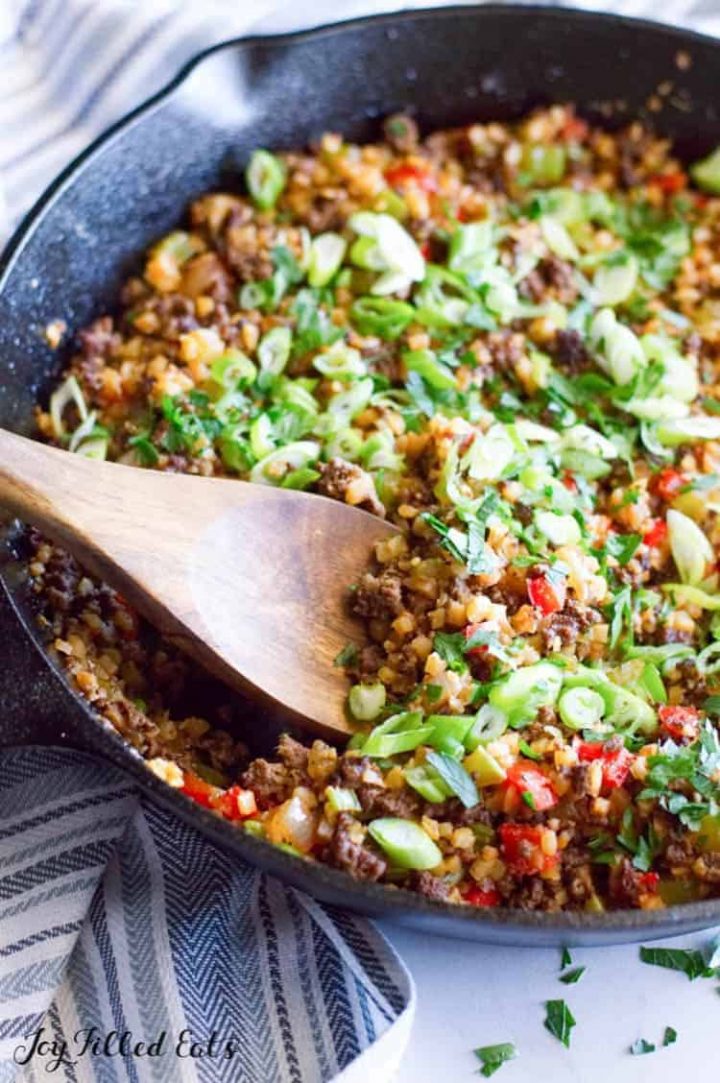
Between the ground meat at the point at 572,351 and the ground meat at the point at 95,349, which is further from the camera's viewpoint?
the ground meat at the point at 572,351

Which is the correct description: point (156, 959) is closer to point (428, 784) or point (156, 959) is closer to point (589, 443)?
point (428, 784)

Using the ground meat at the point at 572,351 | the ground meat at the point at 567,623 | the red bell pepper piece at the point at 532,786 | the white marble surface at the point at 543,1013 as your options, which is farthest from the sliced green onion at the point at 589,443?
the white marble surface at the point at 543,1013

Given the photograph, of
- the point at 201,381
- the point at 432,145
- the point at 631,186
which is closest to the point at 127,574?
the point at 201,381

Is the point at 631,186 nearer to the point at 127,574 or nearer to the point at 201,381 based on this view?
the point at 201,381

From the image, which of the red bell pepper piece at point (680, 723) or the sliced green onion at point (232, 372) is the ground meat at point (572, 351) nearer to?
the sliced green onion at point (232, 372)

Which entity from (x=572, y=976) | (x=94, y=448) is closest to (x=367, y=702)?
(x=572, y=976)

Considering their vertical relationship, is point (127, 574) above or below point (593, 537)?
above
